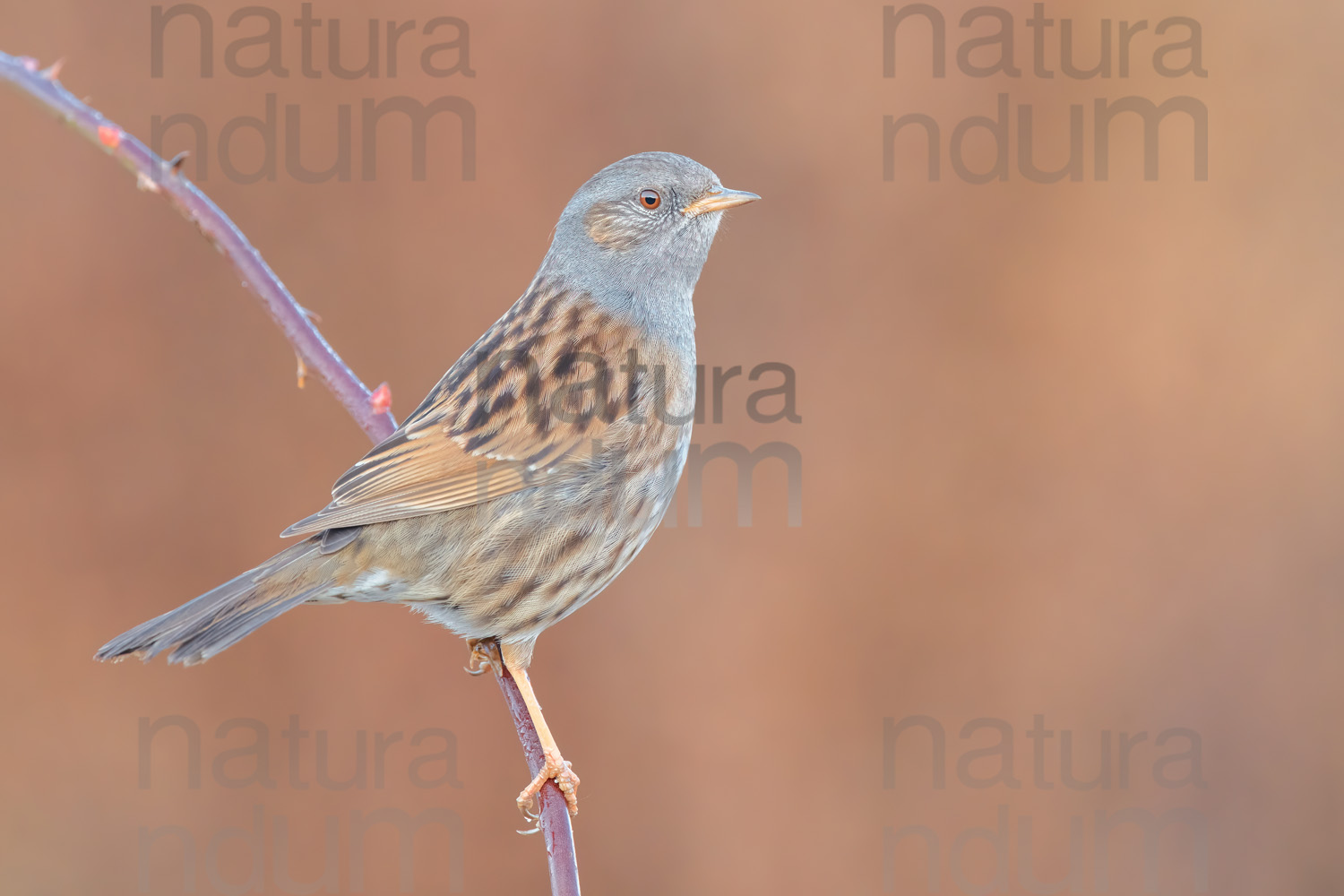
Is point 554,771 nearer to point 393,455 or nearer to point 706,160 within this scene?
point 393,455

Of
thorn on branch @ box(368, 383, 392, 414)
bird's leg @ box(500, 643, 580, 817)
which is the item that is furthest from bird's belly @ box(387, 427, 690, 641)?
thorn on branch @ box(368, 383, 392, 414)

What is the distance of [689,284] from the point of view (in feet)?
11.7

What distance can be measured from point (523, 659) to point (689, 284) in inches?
51.7

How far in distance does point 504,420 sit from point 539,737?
0.93m

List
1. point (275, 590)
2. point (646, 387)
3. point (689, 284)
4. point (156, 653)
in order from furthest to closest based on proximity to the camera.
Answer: point (689, 284) < point (646, 387) < point (275, 590) < point (156, 653)

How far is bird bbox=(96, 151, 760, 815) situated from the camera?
3008 millimetres

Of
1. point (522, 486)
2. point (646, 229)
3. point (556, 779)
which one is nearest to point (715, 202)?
point (646, 229)

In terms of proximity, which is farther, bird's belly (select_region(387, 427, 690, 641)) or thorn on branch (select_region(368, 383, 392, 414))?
thorn on branch (select_region(368, 383, 392, 414))

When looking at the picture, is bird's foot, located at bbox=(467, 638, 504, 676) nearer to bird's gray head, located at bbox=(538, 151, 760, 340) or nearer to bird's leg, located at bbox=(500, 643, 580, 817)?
bird's leg, located at bbox=(500, 643, 580, 817)

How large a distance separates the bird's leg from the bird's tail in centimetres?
64

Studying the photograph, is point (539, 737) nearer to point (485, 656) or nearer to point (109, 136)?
point (485, 656)

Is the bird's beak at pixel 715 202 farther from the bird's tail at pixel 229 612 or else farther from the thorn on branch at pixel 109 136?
the thorn on branch at pixel 109 136

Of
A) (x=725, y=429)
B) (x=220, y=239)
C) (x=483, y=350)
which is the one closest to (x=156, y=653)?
(x=220, y=239)

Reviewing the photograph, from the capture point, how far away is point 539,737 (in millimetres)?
3135
